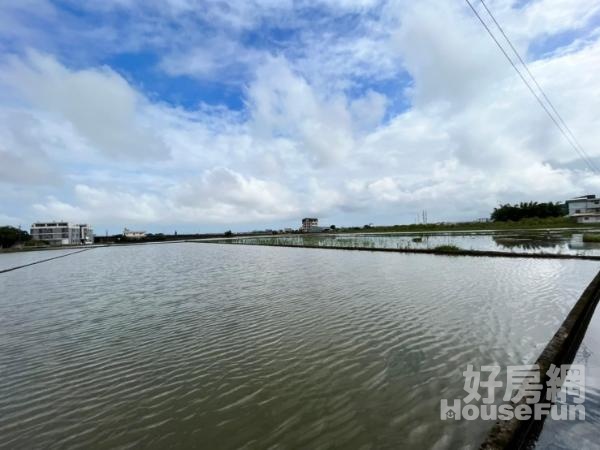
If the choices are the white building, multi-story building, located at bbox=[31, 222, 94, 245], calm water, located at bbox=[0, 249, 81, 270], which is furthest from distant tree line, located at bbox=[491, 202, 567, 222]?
multi-story building, located at bbox=[31, 222, 94, 245]

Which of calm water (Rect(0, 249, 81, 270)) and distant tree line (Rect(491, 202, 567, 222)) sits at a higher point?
distant tree line (Rect(491, 202, 567, 222))

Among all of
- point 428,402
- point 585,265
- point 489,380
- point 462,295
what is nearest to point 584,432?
point 489,380

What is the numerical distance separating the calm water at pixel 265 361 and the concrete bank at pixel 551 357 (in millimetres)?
345

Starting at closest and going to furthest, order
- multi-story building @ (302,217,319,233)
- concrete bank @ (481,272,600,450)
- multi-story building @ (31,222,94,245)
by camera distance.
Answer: concrete bank @ (481,272,600,450) → multi-story building @ (31,222,94,245) → multi-story building @ (302,217,319,233)

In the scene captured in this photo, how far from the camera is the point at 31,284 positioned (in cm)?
1510

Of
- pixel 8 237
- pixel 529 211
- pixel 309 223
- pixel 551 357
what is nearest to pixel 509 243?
pixel 551 357

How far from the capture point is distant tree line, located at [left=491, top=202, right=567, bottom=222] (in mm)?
62612

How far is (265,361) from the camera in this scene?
5066 mm

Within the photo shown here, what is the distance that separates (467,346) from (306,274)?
31.6 ft

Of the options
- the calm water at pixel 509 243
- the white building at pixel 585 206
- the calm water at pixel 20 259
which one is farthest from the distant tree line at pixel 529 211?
the calm water at pixel 20 259

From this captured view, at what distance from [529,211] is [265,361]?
75110 mm

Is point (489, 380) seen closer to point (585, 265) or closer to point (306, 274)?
point (306, 274)

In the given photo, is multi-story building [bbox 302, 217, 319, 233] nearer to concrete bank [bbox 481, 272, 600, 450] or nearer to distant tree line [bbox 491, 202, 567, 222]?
distant tree line [bbox 491, 202, 567, 222]

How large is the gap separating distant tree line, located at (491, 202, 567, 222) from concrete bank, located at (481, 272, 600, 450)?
6561cm
